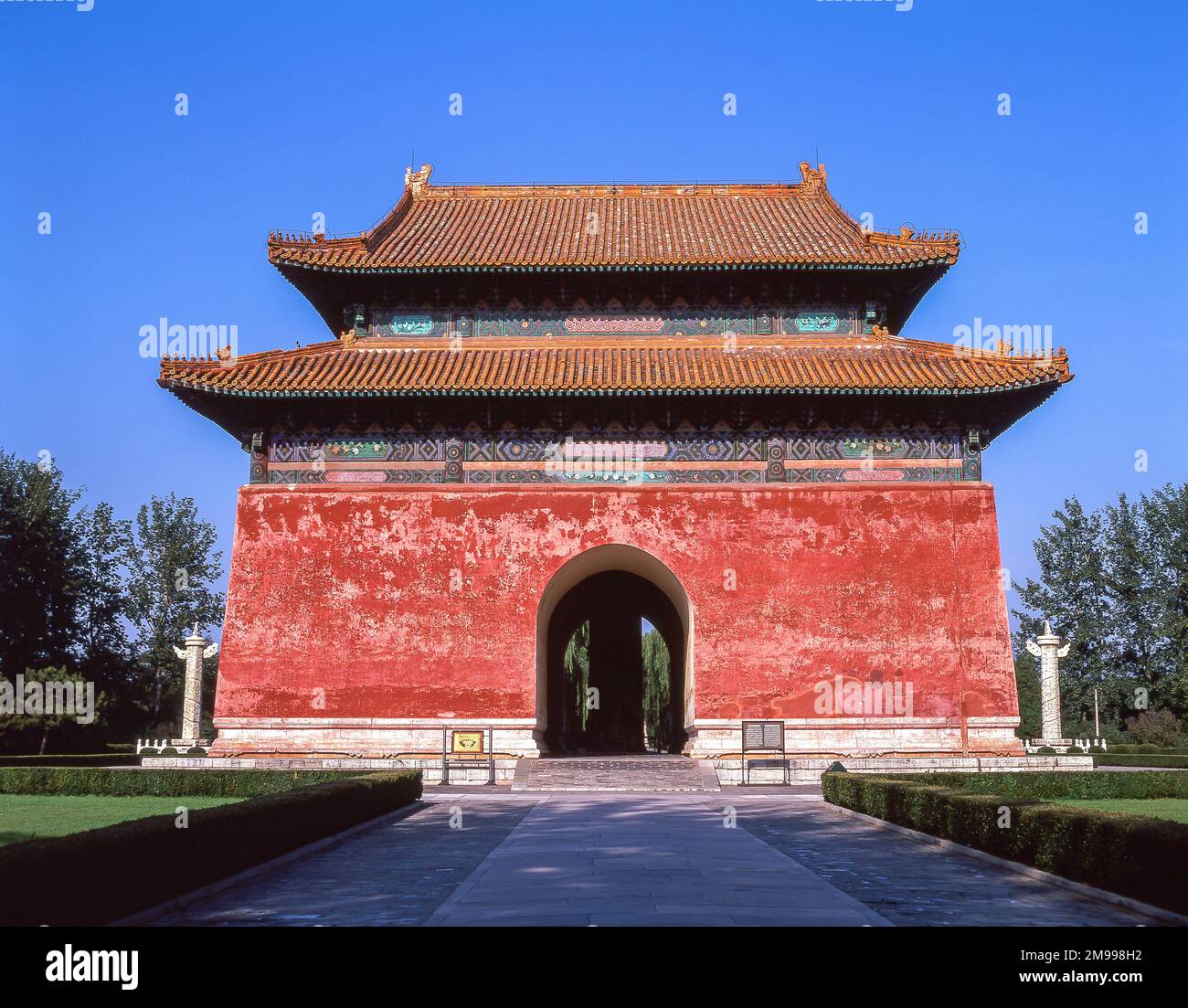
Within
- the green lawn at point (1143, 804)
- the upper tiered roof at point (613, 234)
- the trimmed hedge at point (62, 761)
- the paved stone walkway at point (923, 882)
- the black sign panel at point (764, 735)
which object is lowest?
the trimmed hedge at point (62, 761)

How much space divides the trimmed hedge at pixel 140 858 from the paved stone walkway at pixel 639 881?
0.25 meters

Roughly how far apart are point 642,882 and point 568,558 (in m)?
14.1

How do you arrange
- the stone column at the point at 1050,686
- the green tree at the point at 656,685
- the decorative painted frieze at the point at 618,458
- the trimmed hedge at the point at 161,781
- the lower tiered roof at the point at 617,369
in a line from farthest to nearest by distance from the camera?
the green tree at the point at 656,685, the stone column at the point at 1050,686, the decorative painted frieze at the point at 618,458, the lower tiered roof at the point at 617,369, the trimmed hedge at the point at 161,781

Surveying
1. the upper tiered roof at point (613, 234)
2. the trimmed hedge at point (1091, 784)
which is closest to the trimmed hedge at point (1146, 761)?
the trimmed hedge at point (1091, 784)

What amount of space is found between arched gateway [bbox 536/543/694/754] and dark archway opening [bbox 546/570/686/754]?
0.03m

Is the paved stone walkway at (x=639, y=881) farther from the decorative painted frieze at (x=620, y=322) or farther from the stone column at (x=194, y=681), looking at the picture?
the stone column at (x=194, y=681)

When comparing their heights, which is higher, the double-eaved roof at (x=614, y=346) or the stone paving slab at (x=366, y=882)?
the double-eaved roof at (x=614, y=346)

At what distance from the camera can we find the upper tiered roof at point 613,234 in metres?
23.7

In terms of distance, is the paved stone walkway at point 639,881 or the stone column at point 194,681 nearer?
the paved stone walkway at point 639,881

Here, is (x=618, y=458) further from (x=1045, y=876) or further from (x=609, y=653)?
(x=1045, y=876)

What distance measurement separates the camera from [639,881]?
27.5 ft

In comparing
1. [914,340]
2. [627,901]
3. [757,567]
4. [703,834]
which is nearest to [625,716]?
[757,567]

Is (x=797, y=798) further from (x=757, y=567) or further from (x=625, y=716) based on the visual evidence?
(x=625, y=716)

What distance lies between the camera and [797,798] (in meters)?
17.1
